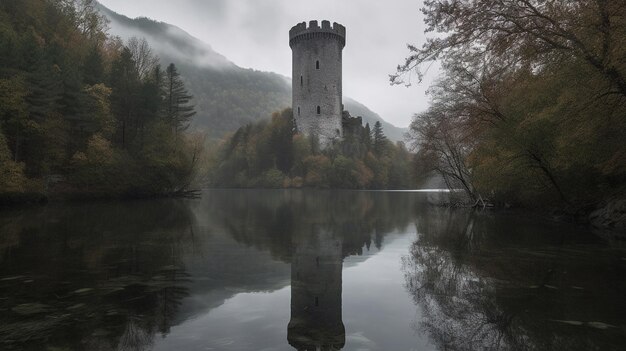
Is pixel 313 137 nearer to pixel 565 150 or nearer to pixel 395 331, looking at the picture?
pixel 565 150

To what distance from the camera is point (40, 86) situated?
23.8 meters

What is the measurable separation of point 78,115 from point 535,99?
25.6m

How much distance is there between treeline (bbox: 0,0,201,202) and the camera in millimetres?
22425

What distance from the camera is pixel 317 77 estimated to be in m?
62.5

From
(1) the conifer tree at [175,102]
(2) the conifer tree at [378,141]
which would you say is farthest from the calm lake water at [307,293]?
(2) the conifer tree at [378,141]

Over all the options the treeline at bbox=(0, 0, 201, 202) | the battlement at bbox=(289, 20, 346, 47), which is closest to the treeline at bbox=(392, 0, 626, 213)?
the treeline at bbox=(0, 0, 201, 202)

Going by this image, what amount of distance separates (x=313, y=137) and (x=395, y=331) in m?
59.4

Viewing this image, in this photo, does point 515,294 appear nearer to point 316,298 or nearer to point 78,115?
point 316,298

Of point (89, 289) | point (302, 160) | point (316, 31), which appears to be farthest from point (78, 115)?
point (316, 31)

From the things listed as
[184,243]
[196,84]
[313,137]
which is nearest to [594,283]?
[184,243]

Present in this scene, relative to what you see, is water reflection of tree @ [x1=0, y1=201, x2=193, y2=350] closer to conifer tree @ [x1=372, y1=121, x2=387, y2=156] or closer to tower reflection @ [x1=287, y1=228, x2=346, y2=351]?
tower reflection @ [x1=287, y1=228, x2=346, y2=351]

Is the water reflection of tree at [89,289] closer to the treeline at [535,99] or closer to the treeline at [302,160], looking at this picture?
the treeline at [535,99]

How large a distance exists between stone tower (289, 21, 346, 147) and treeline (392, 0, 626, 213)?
124 feet

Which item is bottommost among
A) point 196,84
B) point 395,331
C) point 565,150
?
point 395,331
